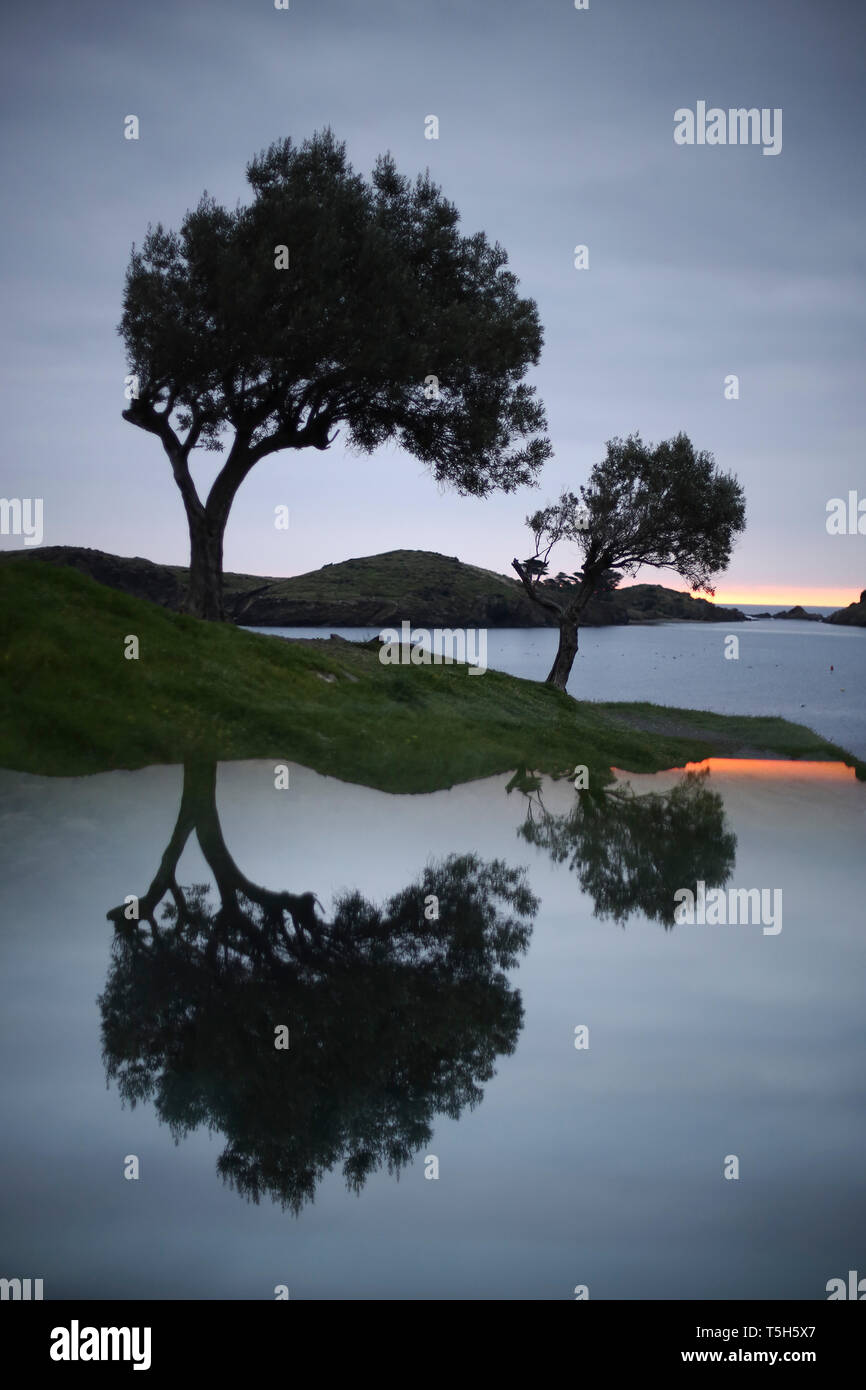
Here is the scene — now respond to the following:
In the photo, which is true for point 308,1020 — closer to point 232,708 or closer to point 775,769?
point 232,708

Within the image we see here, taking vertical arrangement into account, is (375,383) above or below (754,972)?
above

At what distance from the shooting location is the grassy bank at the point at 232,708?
977 inches

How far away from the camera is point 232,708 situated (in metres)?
28.2

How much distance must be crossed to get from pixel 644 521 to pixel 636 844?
3315cm

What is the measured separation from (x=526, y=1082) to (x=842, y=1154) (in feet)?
9.42

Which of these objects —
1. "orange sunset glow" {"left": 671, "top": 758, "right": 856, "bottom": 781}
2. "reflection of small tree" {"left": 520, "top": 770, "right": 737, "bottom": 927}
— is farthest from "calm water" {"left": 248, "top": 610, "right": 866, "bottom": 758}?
"reflection of small tree" {"left": 520, "top": 770, "right": 737, "bottom": 927}

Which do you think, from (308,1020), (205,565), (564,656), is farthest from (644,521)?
(308,1020)

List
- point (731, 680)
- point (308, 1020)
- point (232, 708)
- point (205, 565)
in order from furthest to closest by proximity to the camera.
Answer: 1. point (731, 680)
2. point (205, 565)
3. point (232, 708)
4. point (308, 1020)

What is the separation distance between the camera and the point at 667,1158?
853 centimetres

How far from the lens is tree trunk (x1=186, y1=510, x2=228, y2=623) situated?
3950cm

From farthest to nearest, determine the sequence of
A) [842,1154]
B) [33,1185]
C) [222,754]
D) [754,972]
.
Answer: [222,754]
[754,972]
[842,1154]
[33,1185]

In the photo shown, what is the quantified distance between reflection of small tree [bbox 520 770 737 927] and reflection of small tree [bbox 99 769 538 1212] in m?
2.00
